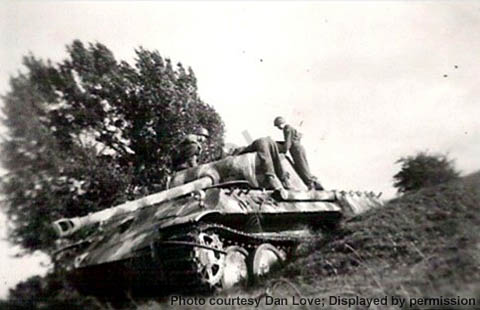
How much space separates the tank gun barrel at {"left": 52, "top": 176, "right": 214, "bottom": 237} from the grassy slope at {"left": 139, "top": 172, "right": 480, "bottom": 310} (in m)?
1.25

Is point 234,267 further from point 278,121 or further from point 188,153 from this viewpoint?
point 278,121

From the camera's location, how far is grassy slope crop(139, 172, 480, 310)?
5332 millimetres

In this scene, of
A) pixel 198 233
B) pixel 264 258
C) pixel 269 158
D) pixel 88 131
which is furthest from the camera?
pixel 88 131

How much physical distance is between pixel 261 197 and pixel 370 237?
1677mm

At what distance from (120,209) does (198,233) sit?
108 cm

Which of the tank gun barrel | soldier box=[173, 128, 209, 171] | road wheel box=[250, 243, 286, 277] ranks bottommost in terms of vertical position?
road wheel box=[250, 243, 286, 277]

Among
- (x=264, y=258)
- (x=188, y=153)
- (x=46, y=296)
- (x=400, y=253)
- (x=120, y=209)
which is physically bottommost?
(x=46, y=296)

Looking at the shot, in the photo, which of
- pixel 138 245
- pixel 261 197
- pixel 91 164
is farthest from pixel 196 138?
pixel 91 164

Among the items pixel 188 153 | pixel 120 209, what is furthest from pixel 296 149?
pixel 120 209

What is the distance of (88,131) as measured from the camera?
16062 millimetres

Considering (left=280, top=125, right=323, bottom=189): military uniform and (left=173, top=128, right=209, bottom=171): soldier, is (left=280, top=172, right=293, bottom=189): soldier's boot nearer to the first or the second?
(left=280, top=125, right=323, bottom=189): military uniform

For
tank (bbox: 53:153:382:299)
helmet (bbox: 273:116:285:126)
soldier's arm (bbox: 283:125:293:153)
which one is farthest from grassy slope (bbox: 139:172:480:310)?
helmet (bbox: 273:116:285:126)

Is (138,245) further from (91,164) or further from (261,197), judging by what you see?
(91,164)

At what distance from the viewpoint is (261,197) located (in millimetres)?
8641
